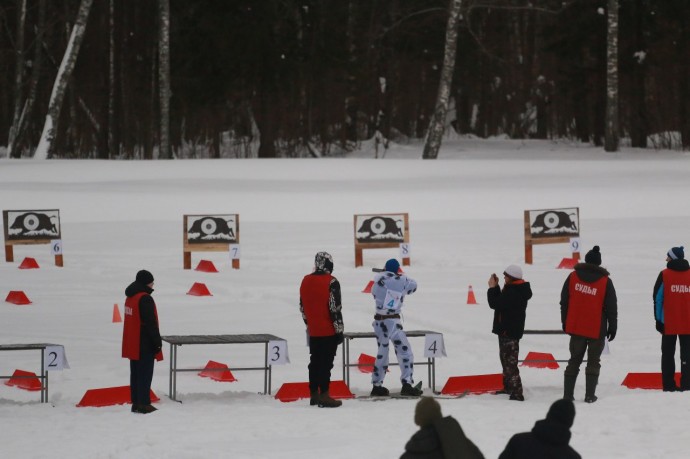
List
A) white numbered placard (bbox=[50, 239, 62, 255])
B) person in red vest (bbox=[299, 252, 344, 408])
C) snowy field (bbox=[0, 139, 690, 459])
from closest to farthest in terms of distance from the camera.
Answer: snowy field (bbox=[0, 139, 690, 459]) → person in red vest (bbox=[299, 252, 344, 408]) → white numbered placard (bbox=[50, 239, 62, 255])

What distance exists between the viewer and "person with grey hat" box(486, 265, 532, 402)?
11375mm

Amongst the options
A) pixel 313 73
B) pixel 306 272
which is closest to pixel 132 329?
pixel 306 272

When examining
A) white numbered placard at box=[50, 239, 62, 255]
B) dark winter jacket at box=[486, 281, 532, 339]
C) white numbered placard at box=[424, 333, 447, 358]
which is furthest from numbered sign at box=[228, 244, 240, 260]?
dark winter jacket at box=[486, 281, 532, 339]

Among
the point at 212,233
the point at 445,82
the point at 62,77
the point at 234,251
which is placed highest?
the point at 62,77

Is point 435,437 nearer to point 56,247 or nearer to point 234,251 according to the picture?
point 234,251

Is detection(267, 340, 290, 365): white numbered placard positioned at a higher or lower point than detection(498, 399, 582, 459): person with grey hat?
lower

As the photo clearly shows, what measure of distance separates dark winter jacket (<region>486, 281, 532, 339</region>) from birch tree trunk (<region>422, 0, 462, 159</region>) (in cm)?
2360

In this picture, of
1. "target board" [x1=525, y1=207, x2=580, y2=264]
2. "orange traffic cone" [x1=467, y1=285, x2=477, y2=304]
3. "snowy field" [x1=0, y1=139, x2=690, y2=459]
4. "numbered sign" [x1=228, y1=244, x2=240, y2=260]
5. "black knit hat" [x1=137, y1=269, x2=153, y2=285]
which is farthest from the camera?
"target board" [x1=525, y1=207, x2=580, y2=264]

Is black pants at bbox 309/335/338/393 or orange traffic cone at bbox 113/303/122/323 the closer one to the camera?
black pants at bbox 309/335/338/393

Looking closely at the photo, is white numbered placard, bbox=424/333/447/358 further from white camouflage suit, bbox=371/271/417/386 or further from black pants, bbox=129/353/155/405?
black pants, bbox=129/353/155/405

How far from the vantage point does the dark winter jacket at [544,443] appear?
5312 mm

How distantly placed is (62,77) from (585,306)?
27.0m

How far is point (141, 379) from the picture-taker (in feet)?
35.4

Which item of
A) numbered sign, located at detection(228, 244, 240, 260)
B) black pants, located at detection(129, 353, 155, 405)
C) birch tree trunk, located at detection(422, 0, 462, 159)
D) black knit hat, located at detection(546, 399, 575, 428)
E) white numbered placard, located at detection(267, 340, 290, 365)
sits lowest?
black pants, located at detection(129, 353, 155, 405)
